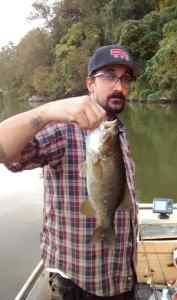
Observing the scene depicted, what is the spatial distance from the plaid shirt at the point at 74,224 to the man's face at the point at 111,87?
0.12 metres

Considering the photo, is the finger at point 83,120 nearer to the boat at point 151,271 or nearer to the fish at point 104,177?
the fish at point 104,177

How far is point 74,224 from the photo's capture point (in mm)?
2230

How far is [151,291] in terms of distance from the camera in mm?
3928

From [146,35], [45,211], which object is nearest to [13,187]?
[45,211]

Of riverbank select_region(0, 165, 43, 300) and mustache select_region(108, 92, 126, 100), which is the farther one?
riverbank select_region(0, 165, 43, 300)

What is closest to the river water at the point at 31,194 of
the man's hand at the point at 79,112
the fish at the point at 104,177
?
the fish at the point at 104,177

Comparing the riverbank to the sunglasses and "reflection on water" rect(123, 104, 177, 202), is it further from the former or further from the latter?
the sunglasses

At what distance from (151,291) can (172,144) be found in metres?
14.0

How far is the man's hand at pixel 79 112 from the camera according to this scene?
5.78ft

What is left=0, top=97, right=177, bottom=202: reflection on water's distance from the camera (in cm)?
1180

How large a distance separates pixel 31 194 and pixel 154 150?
253 inches

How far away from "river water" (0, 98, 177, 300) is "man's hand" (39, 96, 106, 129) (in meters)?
4.97

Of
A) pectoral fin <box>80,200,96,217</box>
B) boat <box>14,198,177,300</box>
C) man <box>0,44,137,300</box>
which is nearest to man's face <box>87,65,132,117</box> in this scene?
man <box>0,44,137,300</box>

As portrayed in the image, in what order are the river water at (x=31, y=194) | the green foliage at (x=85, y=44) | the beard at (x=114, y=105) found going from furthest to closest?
the green foliage at (x=85, y=44)
the river water at (x=31, y=194)
the beard at (x=114, y=105)
